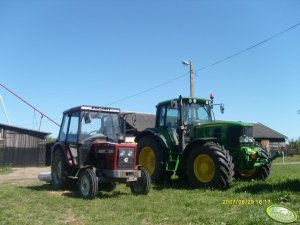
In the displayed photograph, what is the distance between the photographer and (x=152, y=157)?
13.8 metres

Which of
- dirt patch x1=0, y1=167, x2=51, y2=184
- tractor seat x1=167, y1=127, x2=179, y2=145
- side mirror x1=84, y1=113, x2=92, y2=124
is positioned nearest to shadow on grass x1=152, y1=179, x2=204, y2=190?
tractor seat x1=167, y1=127, x2=179, y2=145

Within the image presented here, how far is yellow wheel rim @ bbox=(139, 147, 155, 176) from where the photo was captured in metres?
13.7

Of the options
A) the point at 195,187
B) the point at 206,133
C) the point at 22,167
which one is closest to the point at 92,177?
the point at 195,187

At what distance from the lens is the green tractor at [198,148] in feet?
38.6

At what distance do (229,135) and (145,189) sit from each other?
302cm

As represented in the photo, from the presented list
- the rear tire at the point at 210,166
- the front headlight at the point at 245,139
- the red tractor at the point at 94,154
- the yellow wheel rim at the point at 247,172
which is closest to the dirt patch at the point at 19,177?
the red tractor at the point at 94,154

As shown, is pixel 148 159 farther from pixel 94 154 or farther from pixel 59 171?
pixel 59 171

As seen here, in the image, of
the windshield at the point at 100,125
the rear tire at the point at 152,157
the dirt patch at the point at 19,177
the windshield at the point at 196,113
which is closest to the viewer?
the windshield at the point at 100,125

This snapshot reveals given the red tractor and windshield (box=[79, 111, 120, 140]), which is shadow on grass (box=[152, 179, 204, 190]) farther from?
windshield (box=[79, 111, 120, 140])

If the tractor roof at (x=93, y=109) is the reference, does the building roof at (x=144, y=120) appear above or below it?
above

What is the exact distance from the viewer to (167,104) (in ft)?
45.8

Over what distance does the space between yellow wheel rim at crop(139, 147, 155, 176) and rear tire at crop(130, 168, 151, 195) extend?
1931mm

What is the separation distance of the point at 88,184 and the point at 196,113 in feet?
14.8

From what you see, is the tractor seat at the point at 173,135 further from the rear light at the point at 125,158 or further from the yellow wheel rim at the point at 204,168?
the rear light at the point at 125,158
